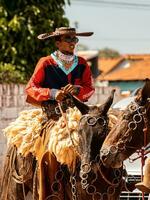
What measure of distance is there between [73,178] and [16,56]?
12.5 metres

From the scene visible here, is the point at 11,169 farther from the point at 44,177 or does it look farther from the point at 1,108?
the point at 1,108

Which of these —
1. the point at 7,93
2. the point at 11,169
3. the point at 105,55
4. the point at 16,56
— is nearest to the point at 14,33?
the point at 16,56

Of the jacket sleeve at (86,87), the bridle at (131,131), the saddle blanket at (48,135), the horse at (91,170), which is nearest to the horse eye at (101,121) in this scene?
the horse at (91,170)

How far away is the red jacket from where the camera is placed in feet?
31.6

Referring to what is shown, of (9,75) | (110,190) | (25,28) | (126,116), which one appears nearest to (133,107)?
(126,116)

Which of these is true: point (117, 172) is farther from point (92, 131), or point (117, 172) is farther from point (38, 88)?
point (38, 88)

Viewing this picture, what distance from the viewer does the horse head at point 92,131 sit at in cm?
877

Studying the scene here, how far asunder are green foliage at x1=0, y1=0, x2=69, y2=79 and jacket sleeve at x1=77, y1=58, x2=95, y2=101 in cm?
1114

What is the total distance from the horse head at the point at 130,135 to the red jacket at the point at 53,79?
1718mm

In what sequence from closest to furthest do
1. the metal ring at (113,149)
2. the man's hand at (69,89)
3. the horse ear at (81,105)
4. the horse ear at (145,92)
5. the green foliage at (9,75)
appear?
the horse ear at (145,92) < the metal ring at (113,149) < the horse ear at (81,105) < the man's hand at (69,89) < the green foliage at (9,75)

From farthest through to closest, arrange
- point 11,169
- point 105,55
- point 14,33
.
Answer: point 105,55 < point 14,33 < point 11,169

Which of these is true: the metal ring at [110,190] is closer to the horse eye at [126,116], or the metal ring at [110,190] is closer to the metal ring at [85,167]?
the metal ring at [85,167]

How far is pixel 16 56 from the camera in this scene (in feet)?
70.1

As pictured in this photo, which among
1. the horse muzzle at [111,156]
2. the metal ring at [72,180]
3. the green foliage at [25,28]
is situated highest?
the green foliage at [25,28]
